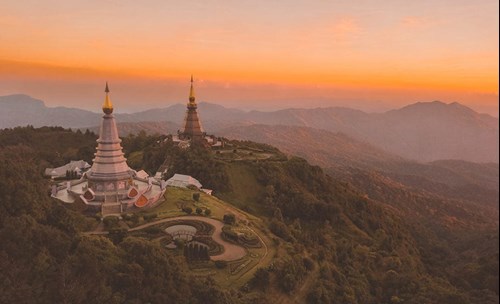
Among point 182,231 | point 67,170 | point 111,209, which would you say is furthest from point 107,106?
point 67,170

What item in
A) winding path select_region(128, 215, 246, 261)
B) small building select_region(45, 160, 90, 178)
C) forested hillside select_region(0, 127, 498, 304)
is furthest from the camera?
small building select_region(45, 160, 90, 178)

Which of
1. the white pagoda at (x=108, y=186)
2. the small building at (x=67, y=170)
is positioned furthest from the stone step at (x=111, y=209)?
the small building at (x=67, y=170)

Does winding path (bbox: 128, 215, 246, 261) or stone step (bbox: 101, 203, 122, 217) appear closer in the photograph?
winding path (bbox: 128, 215, 246, 261)

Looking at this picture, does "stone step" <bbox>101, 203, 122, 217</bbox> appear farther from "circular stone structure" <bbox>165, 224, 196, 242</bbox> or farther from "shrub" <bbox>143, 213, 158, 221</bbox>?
"circular stone structure" <bbox>165, 224, 196, 242</bbox>

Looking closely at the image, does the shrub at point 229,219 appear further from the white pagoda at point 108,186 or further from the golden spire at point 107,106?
the golden spire at point 107,106

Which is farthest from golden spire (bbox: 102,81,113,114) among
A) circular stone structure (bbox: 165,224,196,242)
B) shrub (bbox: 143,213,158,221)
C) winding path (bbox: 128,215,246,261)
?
circular stone structure (bbox: 165,224,196,242)

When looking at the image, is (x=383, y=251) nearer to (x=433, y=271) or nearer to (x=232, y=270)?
(x=433, y=271)
